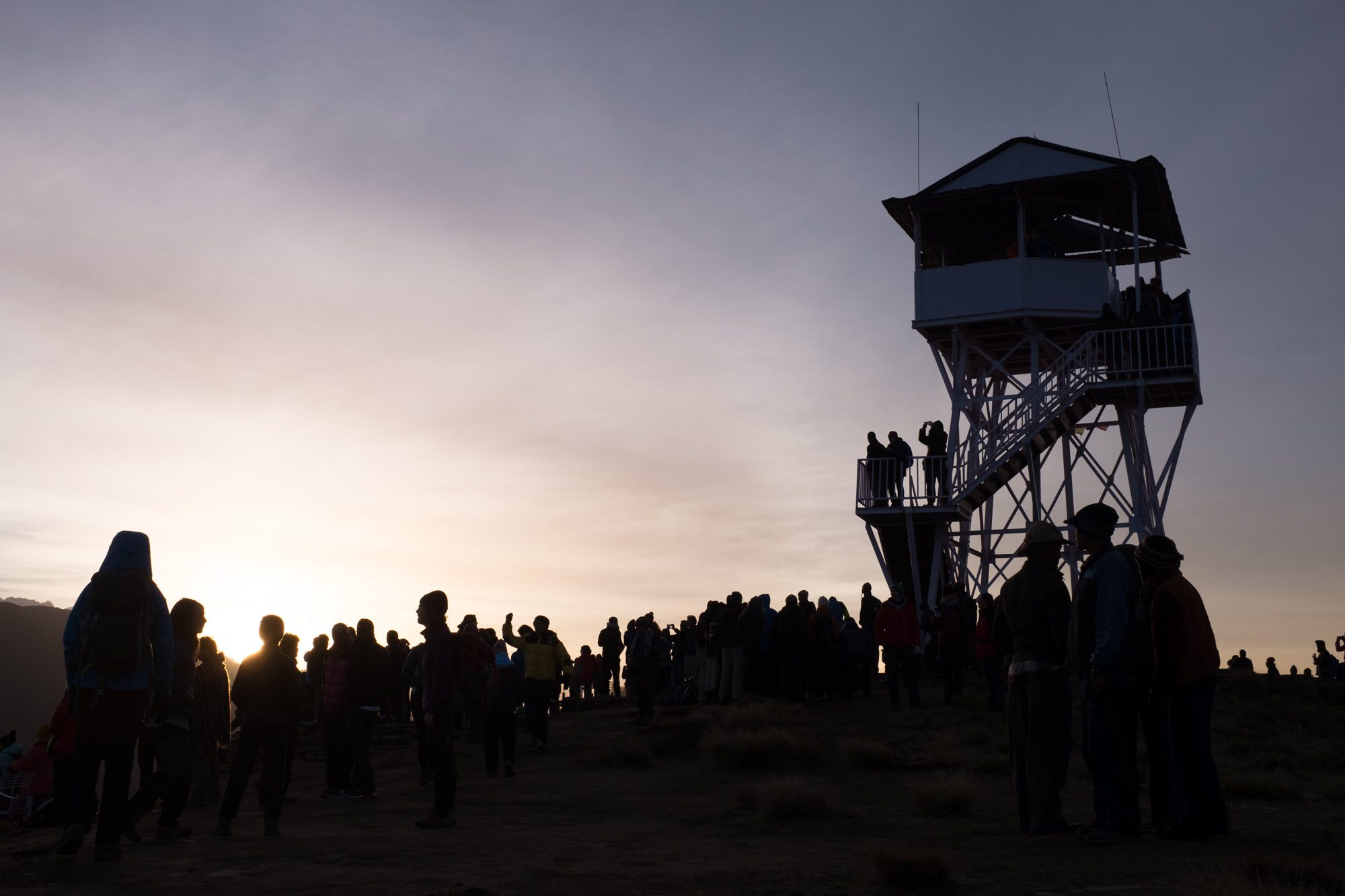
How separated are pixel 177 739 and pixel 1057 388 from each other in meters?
20.8

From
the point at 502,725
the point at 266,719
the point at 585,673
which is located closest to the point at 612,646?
the point at 585,673

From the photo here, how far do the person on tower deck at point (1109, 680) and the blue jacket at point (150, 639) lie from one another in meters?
6.19

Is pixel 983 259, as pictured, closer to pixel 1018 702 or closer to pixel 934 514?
pixel 934 514

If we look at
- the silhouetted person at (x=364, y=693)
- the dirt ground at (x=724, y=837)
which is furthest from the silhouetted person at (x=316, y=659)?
the silhouetted person at (x=364, y=693)

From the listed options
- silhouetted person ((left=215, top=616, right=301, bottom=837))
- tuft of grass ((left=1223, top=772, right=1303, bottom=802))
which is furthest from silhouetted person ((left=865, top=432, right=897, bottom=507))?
silhouetted person ((left=215, top=616, right=301, bottom=837))

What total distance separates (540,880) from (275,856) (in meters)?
2.37

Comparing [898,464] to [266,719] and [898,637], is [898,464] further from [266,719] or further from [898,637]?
[266,719]

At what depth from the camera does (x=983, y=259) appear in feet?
102

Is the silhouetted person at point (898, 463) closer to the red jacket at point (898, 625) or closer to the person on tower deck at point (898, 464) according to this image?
the person on tower deck at point (898, 464)

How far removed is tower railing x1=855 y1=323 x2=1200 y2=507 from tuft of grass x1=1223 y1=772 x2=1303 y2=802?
48.3ft

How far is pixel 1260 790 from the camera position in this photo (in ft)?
37.0

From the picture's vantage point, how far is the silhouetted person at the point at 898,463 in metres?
27.1

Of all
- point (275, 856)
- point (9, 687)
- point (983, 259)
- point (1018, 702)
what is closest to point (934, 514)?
point (983, 259)

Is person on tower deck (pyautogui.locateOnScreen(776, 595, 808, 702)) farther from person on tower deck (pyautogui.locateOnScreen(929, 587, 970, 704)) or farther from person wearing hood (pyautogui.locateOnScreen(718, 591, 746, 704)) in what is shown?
person on tower deck (pyautogui.locateOnScreen(929, 587, 970, 704))
